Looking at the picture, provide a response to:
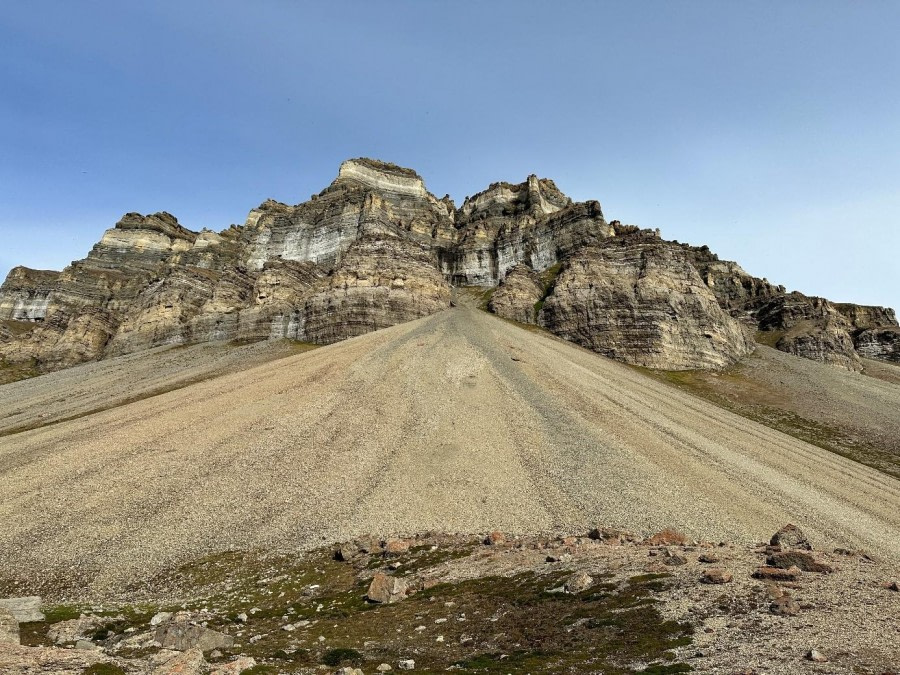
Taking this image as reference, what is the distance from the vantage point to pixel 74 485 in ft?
107

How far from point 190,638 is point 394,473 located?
22.1m

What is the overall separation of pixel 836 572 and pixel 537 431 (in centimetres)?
2857

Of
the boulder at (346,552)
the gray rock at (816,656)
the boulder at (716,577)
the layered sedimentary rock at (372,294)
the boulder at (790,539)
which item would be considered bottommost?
the boulder at (346,552)

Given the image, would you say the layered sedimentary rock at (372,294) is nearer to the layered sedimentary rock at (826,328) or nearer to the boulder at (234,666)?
the boulder at (234,666)

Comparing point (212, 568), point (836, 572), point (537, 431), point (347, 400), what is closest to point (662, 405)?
point (537, 431)

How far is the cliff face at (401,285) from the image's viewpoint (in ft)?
327

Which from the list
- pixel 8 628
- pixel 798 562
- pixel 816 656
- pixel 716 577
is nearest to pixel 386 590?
pixel 8 628

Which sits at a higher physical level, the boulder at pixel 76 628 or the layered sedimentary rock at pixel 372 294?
the layered sedimentary rock at pixel 372 294

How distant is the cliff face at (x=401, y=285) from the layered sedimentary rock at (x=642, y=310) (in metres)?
0.32

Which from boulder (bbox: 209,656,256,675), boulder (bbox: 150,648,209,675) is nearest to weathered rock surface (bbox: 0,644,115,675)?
boulder (bbox: 150,648,209,675)

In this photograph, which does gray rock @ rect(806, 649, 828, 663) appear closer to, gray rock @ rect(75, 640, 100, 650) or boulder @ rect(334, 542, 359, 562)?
gray rock @ rect(75, 640, 100, 650)

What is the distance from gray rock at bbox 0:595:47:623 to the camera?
15.1 m

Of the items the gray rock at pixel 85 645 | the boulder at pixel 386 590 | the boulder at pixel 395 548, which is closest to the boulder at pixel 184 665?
the gray rock at pixel 85 645

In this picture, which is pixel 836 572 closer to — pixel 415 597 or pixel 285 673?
pixel 415 597
